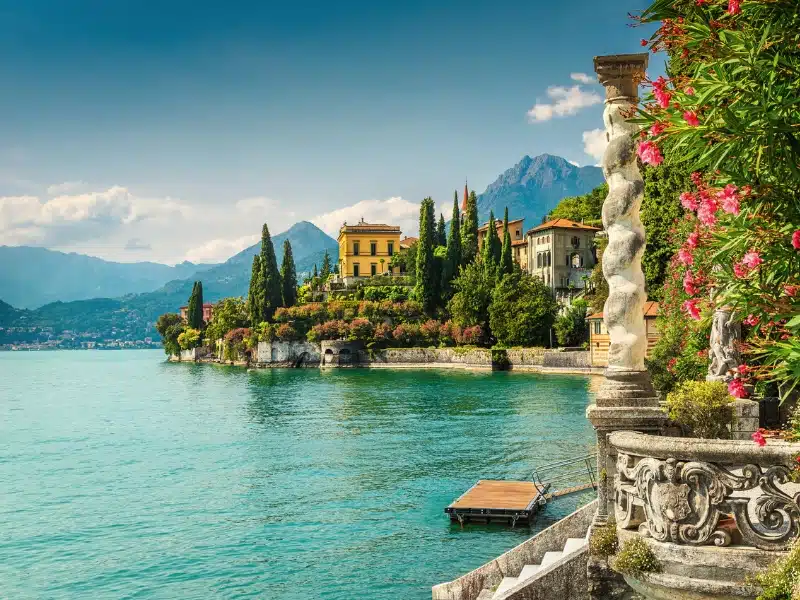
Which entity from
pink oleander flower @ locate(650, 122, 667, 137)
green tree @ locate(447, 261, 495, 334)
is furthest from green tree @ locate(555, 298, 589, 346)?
pink oleander flower @ locate(650, 122, 667, 137)

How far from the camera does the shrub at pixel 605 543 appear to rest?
24.7ft

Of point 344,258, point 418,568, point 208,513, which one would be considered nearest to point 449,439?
point 208,513

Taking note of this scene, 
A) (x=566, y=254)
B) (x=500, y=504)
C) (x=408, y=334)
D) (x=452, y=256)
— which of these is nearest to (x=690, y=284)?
(x=500, y=504)

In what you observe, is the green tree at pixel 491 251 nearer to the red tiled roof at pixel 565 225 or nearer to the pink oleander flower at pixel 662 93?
the red tiled roof at pixel 565 225

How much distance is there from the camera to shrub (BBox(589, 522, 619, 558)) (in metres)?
7.54

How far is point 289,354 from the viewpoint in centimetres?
9894

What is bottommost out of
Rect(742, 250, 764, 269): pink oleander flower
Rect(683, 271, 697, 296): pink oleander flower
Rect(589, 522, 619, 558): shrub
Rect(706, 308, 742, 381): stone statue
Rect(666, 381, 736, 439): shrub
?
Rect(589, 522, 619, 558): shrub

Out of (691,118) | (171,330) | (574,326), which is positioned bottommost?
(574,326)

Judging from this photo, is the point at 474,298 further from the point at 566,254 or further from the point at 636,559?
the point at 636,559

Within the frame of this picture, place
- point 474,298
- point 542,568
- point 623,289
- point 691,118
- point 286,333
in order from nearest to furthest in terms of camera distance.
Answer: point 691,118 → point 623,289 → point 542,568 → point 474,298 → point 286,333

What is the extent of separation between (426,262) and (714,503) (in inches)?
3417

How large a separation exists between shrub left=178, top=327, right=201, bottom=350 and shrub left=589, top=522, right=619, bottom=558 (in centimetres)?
12193

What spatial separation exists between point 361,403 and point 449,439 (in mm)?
17504

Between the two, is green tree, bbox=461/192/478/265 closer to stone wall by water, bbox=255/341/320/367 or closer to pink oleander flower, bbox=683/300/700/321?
stone wall by water, bbox=255/341/320/367
